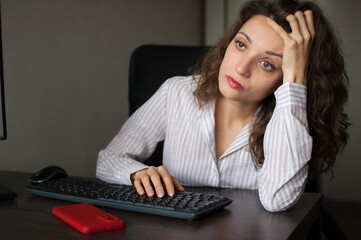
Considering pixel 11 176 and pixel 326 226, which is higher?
Answer: pixel 11 176

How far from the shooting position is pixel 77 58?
191 centimetres

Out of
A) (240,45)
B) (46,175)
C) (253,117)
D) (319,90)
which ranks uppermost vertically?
(240,45)

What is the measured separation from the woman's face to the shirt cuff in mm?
114

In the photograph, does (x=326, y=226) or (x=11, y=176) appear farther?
(x=326, y=226)

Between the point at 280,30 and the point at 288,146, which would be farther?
the point at 280,30

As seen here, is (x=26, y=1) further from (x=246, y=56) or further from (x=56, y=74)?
(x=246, y=56)

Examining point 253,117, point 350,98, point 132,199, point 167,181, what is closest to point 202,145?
point 253,117

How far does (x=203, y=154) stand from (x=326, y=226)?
1.58 feet

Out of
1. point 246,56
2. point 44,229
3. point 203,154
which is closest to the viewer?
point 44,229

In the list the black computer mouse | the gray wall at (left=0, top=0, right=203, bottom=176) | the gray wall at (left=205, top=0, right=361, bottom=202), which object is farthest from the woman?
the gray wall at (left=205, top=0, right=361, bottom=202)

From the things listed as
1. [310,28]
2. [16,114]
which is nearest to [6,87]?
[16,114]

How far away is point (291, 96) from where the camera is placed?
1.11 meters

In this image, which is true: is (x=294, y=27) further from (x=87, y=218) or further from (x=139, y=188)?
(x=87, y=218)

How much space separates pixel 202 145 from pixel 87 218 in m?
0.71
